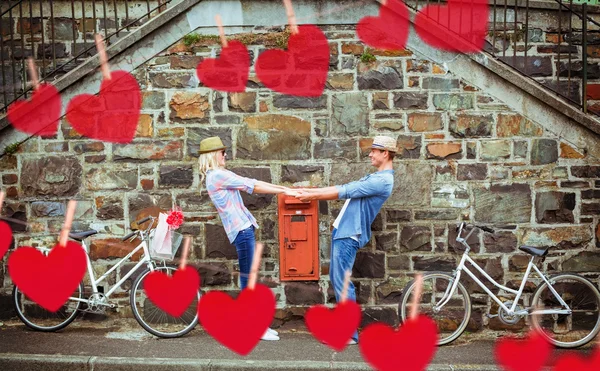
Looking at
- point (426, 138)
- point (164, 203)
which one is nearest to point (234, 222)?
point (164, 203)

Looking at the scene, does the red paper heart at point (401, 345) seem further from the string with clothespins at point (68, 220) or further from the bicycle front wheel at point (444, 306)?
the string with clothespins at point (68, 220)

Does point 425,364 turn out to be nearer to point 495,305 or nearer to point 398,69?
point 495,305

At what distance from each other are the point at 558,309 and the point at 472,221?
3.57 ft

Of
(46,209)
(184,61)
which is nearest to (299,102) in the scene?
(184,61)

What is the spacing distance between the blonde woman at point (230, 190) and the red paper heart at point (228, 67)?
72 centimetres

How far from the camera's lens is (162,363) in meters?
6.11

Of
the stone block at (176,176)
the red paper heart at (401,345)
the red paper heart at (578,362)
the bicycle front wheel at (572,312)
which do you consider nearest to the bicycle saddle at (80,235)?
the stone block at (176,176)

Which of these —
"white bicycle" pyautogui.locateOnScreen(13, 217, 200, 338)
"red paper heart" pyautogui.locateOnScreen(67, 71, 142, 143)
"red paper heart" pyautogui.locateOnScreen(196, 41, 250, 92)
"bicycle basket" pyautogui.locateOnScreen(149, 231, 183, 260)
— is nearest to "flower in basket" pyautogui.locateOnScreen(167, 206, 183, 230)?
"bicycle basket" pyautogui.locateOnScreen(149, 231, 183, 260)

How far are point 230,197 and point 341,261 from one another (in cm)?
112

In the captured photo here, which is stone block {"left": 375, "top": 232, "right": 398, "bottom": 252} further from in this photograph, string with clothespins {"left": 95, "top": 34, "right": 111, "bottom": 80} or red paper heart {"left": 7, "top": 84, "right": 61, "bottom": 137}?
red paper heart {"left": 7, "top": 84, "right": 61, "bottom": 137}

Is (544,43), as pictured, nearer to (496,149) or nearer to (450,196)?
(496,149)

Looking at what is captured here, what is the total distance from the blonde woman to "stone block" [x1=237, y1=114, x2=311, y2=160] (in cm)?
44

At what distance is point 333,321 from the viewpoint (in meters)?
7.60

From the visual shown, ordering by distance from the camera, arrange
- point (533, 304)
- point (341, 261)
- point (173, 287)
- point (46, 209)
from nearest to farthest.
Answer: point (341, 261) → point (533, 304) → point (46, 209) → point (173, 287)
